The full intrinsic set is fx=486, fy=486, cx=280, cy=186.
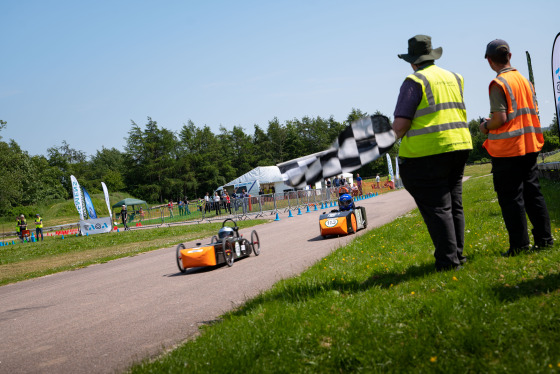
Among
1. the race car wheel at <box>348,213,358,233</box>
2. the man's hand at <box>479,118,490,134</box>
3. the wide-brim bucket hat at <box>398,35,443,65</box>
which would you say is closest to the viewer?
the wide-brim bucket hat at <box>398,35,443,65</box>

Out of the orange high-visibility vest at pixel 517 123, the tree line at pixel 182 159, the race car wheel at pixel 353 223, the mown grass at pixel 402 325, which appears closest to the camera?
the mown grass at pixel 402 325

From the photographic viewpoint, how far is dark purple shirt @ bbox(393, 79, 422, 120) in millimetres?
4238

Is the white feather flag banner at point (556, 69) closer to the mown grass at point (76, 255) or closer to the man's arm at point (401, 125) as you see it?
→ the man's arm at point (401, 125)

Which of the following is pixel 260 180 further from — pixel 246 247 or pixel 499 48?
pixel 499 48

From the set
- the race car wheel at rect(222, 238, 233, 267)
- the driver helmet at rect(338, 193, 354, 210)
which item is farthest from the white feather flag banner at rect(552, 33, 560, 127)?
the race car wheel at rect(222, 238, 233, 267)

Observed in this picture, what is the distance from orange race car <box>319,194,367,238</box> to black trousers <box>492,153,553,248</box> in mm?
6767

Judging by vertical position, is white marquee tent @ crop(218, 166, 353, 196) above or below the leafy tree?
below

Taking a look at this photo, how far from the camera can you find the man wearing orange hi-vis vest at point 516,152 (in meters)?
4.66

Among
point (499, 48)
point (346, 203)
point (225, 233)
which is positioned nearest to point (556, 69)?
point (346, 203)

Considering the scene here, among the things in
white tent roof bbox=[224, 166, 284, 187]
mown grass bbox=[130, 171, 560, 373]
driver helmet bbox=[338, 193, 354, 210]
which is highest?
white tent roof bbox=[224, 166, 284, 187]

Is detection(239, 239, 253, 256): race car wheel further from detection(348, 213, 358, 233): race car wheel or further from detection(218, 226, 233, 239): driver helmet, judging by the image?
detection(348, 213, 358, 233): race car wheel

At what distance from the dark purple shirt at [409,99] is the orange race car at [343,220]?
735cm

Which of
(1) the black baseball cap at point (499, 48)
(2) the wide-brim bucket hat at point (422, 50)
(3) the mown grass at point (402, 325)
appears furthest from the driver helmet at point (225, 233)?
(1) the black baseball cap at point (499, 48)

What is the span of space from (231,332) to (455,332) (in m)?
1.76
